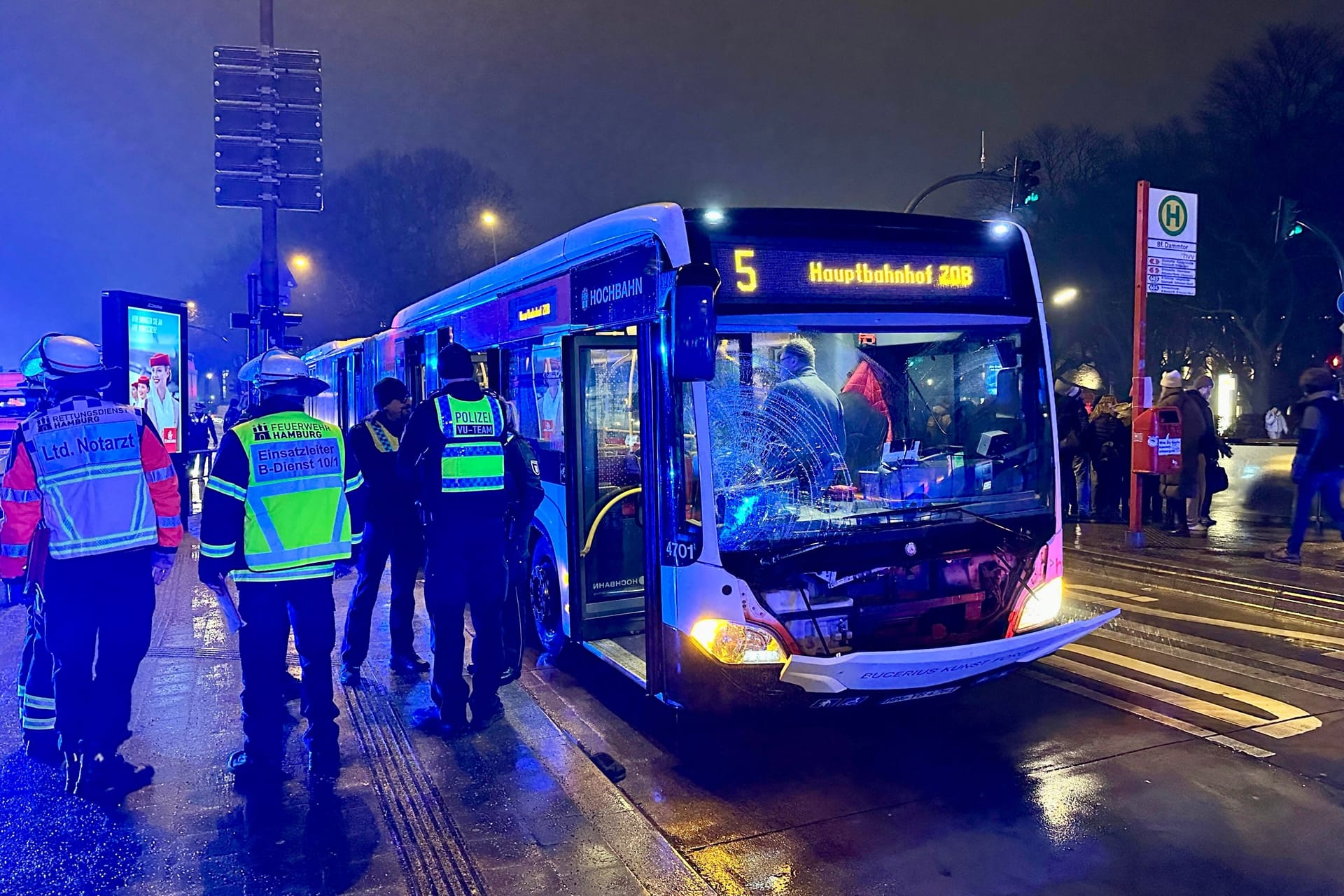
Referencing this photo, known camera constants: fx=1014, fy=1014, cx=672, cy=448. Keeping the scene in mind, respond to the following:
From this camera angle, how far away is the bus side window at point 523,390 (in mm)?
7082

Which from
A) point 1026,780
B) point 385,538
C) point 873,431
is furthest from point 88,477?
point 1026,780

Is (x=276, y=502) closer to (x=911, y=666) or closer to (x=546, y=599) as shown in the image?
(x=546, y=599)

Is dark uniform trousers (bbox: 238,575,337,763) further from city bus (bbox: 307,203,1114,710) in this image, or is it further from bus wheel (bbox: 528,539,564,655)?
bus wheel (bbox: 528,539,564,655)

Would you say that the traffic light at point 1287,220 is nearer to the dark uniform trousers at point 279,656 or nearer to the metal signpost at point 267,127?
the metal signpost at point 267,127

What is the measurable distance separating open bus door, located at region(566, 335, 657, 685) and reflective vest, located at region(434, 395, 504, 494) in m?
0.61

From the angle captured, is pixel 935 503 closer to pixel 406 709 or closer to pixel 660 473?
pixel 660 473

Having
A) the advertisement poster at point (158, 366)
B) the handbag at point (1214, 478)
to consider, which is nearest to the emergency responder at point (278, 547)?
the advertisement poster at point (158, 366)

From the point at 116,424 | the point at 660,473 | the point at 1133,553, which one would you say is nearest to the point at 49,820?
the point at 116,424

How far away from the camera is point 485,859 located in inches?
165

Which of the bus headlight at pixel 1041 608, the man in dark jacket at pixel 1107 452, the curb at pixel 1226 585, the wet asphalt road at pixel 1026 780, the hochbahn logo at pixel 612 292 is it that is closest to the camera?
the wet asphalt road at pixel 1026 780

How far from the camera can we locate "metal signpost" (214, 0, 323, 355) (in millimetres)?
12953

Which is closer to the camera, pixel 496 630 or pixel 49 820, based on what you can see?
pixel 49 820

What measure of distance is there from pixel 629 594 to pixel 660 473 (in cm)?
212

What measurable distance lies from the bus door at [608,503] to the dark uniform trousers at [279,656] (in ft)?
5.43
